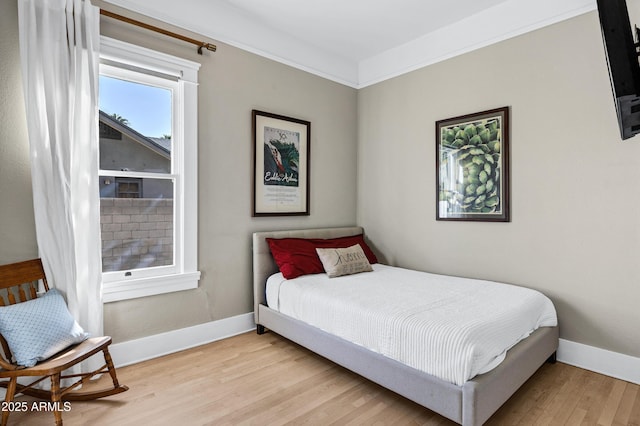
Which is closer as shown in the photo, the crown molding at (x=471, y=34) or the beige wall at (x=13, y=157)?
the beige wall at (x=13, y=157)

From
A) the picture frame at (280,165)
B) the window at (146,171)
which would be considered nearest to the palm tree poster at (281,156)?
the picture frame at (280,165)

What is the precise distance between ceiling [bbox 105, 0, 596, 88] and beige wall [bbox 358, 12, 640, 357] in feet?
0.48

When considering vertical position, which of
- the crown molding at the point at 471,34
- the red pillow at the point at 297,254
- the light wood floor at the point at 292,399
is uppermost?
the crown molding at the point at 471,34

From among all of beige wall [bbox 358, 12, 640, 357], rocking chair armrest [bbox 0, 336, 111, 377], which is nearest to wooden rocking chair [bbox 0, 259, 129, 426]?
rocking chair armrest [bbox 0, 336, 111, 377]

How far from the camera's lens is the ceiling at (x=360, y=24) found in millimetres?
2842

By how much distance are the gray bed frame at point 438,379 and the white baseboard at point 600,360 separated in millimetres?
117

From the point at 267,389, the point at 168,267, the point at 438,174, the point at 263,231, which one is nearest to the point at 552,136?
the point at 438,174

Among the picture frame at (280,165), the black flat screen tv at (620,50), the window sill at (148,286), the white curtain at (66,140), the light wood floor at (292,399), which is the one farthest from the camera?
the picture frame at (280,165)

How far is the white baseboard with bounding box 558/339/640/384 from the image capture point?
2.40m

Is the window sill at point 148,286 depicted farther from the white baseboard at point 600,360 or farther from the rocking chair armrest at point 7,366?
the white baseboard at point 600,360

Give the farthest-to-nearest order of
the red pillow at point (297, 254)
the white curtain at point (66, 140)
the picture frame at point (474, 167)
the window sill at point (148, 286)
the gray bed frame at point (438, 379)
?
the red pillow at point (297, 254), the picture frame at point (474, 167), the window sill at point (148, 286), the white curtain at point (66, 140), the gray bed frame at point (438, 379)

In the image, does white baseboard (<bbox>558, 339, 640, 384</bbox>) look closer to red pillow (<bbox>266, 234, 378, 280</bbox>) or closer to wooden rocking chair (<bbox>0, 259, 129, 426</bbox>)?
red pillow (<bbox>266, 234, 378, 280</bbox>)

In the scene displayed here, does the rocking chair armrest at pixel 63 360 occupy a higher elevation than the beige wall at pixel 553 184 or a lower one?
lower

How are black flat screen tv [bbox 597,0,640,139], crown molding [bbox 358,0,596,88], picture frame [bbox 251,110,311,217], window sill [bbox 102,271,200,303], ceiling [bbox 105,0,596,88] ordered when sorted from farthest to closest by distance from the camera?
picture frame [bbox 251,110,311,217] → ceiling [bbox 105,0,596,88] → crown molding [bbox 358,0,596,88] → window sill [bbox 102,271,200,303] → black flat screen tv [bbox 597,0,640,139]
